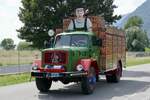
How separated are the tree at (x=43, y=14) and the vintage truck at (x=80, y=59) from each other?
14.3 metres

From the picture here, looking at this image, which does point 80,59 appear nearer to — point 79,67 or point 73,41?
point 79,67

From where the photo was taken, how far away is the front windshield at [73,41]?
18469 mm

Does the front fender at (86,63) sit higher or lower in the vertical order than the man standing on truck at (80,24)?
lower

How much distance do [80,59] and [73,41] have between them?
1.48 m

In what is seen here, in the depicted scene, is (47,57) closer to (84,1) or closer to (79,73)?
(79,73)

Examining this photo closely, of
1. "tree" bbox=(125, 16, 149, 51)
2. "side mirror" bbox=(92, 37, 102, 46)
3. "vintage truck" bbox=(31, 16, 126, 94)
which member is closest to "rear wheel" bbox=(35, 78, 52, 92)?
"vintage truck" bbox=(31, 16, 126, 94)

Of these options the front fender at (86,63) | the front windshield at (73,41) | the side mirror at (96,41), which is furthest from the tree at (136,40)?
the front fender at (86,63)

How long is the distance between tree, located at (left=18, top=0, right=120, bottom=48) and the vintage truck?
14327 mm

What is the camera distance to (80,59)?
17297mm

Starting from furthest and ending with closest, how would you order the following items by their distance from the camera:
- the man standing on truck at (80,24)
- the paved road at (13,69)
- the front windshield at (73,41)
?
the paved road at (13,69), the man standing on truck at (80,24), the front windshield at (73,41)

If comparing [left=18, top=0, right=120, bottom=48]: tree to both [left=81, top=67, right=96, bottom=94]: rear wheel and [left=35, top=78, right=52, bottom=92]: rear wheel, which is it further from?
[left=81, top=67, right=96, bottom=94]: rear wheel

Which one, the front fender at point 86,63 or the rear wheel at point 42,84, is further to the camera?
the rear wheel at point 42,84

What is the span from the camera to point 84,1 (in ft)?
124

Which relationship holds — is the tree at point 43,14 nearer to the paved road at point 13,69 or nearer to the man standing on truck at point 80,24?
the paved road at point 13,69
